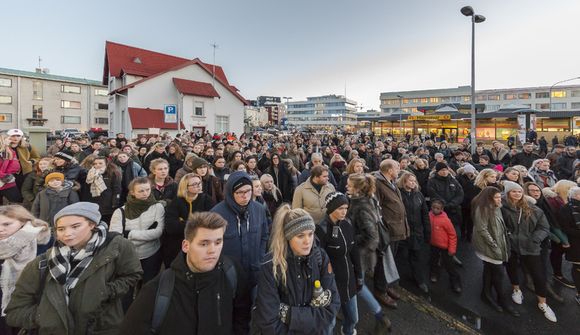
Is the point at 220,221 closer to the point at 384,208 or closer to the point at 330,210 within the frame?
the point at 330,210

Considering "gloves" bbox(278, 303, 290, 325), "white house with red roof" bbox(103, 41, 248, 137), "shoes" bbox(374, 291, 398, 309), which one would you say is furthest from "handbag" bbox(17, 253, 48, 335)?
"white house with red roof" bbox(103, 41, 248, 137)

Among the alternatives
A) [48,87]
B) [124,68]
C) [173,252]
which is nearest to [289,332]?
[173,252]

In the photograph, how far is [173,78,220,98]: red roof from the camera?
2991cm

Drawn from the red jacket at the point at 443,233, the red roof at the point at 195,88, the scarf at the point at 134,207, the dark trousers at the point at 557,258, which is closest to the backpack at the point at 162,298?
the scarf at the point at 134,207

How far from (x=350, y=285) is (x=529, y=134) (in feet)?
75.2

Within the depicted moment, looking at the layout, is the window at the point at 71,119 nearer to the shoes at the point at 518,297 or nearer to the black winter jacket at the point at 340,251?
the black winter jacket at the point at 340,251

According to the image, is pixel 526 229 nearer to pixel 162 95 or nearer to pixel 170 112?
pixel 170 112

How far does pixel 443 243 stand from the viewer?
517 cm

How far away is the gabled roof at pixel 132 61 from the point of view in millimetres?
31580

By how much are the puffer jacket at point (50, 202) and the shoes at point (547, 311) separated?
7.72 meters

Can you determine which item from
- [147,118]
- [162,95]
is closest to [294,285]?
[147,118]

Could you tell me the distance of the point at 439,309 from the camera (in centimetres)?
452

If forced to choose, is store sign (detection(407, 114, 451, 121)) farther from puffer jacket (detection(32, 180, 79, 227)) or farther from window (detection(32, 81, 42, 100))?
window (detection(32, 81, 42, 100))

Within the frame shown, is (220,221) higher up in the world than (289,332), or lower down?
higher up
